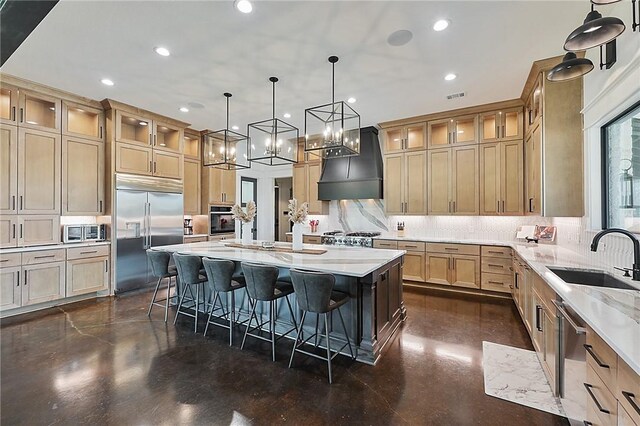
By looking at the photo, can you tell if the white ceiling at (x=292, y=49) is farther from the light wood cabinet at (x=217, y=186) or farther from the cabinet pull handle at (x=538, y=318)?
the cabinet pull handle at (x=538, y=318)

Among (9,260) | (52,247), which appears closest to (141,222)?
(52,247)

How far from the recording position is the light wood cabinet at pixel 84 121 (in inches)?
177

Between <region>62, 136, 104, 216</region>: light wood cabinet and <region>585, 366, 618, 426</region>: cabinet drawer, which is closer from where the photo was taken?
<region>585, 366, 618, 426</region>: cabinet drawer

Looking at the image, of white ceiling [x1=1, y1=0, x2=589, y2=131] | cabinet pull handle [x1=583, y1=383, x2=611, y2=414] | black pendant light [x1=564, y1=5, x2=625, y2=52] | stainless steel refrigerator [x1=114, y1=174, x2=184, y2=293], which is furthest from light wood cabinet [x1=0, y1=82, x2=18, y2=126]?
cabinet pull handle [x1=583, y1=383, x2=611, y2=414]

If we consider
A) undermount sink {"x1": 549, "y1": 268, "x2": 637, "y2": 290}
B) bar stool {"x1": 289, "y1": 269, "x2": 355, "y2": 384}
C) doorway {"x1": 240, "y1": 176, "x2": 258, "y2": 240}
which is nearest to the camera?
undermount sink {"x1": 549, "y1": 268, "x2": 637, "y2": 290}

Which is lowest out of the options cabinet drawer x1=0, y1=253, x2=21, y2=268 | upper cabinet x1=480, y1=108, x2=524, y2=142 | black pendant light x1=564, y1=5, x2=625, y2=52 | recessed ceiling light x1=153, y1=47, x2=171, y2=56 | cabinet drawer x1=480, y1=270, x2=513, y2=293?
cabinet drawer x1=480, y1=270, x2=513, y2=293

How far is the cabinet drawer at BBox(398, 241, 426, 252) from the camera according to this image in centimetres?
506

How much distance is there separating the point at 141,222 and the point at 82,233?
2.73 ft

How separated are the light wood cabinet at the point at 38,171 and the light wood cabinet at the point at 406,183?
18.3 ft

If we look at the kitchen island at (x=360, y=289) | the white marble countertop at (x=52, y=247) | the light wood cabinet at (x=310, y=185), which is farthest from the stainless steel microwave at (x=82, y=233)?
the light wood cabinet at (x=310, y=185)

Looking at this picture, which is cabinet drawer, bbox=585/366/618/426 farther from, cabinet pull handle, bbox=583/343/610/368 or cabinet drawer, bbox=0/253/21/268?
cabinet drawer, bbox=0/253/21/268

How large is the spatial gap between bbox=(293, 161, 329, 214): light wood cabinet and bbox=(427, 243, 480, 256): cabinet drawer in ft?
8.45

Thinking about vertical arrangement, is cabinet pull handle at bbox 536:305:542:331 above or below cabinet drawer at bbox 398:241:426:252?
below

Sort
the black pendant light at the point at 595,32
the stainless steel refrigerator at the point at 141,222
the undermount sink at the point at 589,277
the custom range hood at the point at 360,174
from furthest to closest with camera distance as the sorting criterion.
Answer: the custom range hood at the point at 360,174
the stainless steel refrigerator at the point at 141,222
the undermount sink at the point at 589,277
the black pendant light at the point at 595,32
